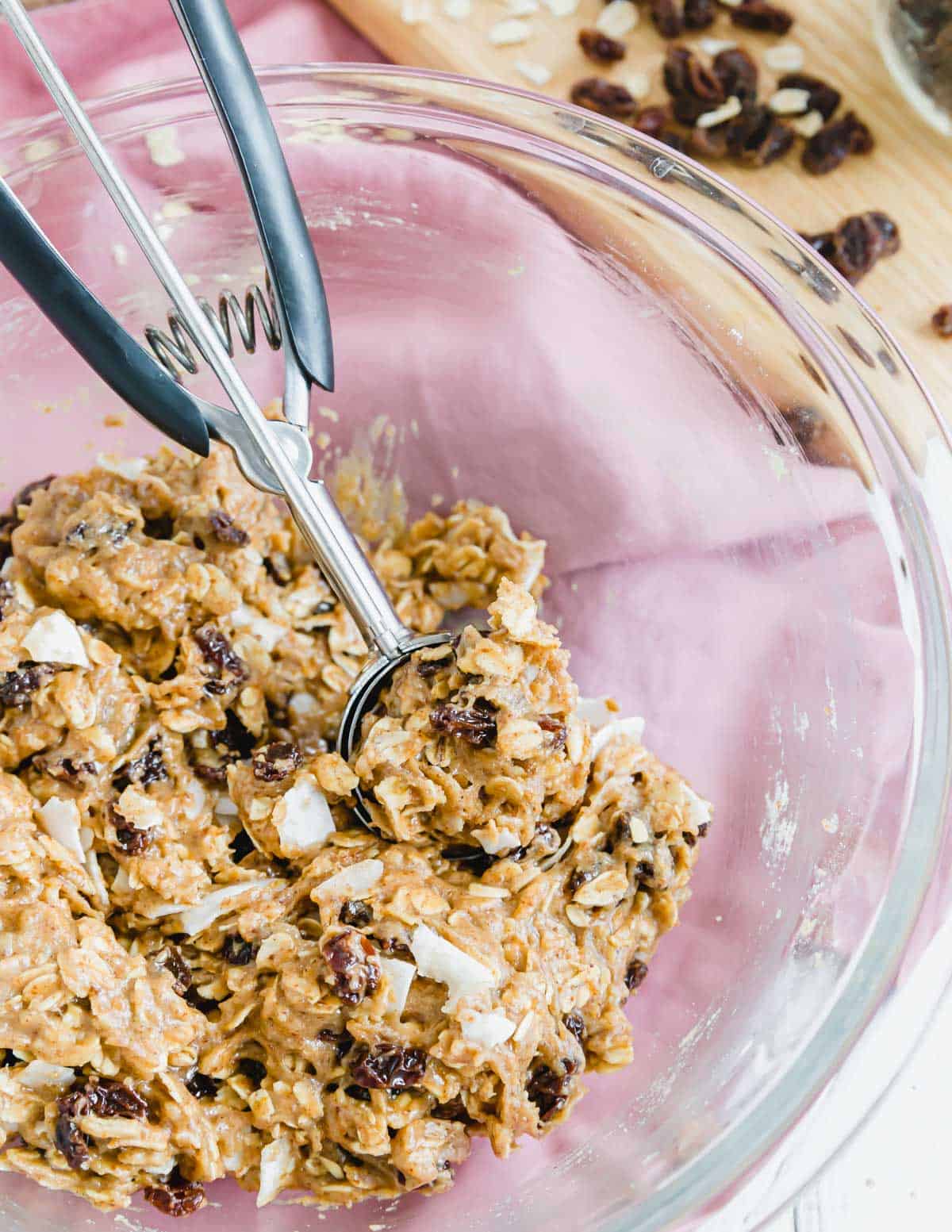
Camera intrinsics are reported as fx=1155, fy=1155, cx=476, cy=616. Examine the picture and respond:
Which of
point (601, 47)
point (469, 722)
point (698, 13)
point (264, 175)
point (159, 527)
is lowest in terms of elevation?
point (469, 722)

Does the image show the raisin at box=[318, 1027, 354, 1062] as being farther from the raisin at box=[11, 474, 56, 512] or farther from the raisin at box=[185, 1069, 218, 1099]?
the raisin at box=[11, 474, 56, 512]

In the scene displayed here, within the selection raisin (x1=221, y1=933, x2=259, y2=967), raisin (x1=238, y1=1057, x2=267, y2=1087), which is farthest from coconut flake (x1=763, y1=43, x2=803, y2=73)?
raisin (x1=238, y1=1057, x2=267, y2=1087)

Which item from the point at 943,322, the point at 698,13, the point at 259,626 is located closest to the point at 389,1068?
the point at 259,626

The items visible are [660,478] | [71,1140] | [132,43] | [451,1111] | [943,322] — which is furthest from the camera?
[132,43]

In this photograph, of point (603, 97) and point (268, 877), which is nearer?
point (268, 877)

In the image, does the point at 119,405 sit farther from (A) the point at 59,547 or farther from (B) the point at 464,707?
(B) the point at 464,707

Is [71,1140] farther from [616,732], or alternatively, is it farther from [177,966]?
[616,732]

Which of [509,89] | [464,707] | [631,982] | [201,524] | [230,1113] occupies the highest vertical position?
[509,89]

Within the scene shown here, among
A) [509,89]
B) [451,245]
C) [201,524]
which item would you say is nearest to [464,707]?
[201,524]
